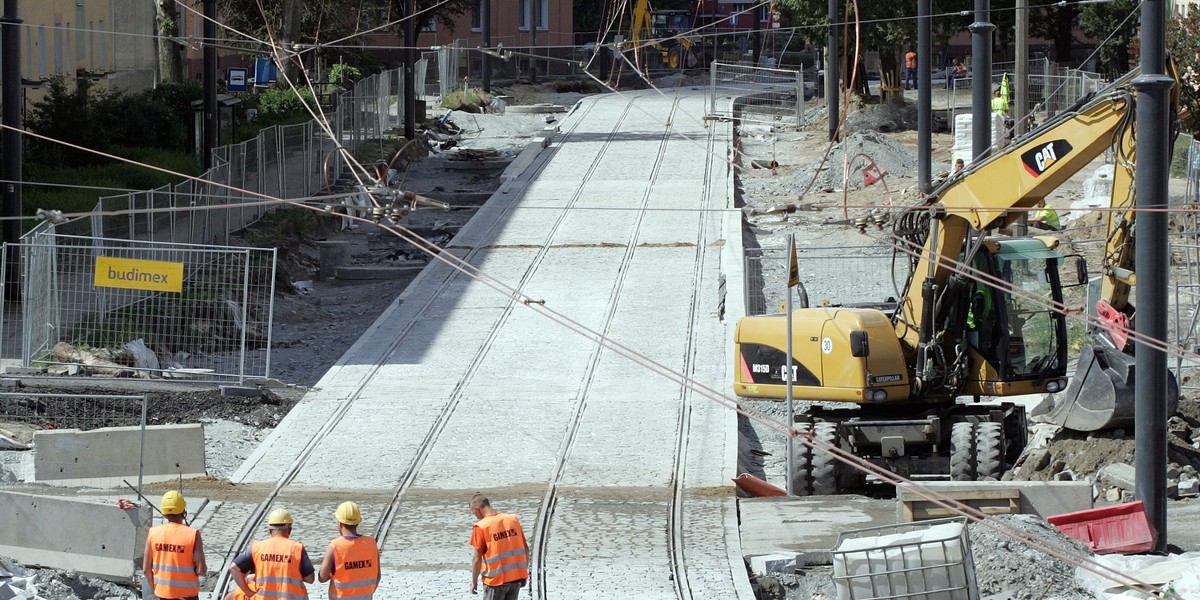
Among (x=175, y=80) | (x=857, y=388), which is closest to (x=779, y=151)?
(x=175, y=80)

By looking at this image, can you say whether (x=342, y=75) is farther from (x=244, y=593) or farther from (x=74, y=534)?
(x=244, y=593)

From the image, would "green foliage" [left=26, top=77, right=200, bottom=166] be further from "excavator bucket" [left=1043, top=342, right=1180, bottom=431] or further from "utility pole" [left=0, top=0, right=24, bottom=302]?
"excavator bucket" [left=1043, top=342, right=1180, bottom=431]

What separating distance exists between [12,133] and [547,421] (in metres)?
8.79

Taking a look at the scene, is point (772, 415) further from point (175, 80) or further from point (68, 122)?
point (175, 80)

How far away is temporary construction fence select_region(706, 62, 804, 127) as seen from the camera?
151 ft

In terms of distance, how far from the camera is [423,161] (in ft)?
130

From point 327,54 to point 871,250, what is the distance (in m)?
30.5

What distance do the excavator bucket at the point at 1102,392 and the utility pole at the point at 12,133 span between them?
1331 cm

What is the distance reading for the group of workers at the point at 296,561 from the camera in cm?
962

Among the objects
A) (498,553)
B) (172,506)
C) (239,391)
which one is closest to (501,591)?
(498,553)

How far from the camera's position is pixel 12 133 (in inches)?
812

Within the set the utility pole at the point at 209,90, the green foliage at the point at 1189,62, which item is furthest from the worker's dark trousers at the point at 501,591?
the green foliage at the point at 1189,62

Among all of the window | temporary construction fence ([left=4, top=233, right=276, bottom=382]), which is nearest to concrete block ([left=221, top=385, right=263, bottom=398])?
temporary construction fence ([left=4, top=233, right=276, bottom=382])

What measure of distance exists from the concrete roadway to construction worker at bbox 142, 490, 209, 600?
182cm
